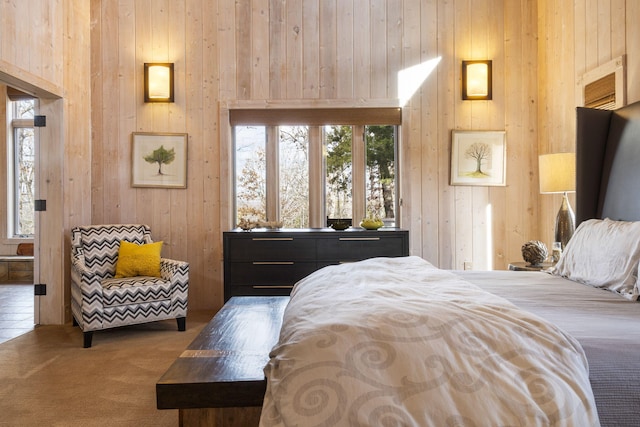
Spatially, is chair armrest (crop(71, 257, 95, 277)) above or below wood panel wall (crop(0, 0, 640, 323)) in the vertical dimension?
below

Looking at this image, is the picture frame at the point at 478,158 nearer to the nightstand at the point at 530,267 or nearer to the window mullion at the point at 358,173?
the window mullion at the point at 358,173

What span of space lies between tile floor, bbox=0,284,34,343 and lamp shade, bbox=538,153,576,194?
4.51 meters

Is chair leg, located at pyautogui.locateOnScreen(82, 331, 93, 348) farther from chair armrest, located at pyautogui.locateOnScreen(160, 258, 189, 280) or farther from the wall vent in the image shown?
the wall vent

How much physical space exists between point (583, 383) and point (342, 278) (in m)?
1.03

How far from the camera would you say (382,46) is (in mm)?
4594

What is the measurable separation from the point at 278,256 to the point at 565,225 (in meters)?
2.42

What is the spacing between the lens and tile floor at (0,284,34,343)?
154 inches

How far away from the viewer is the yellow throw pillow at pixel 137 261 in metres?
3.90

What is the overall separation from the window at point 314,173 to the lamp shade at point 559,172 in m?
1.58

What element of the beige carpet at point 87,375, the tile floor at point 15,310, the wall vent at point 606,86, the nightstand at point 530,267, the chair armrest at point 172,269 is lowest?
the beige carpet at point 87,375

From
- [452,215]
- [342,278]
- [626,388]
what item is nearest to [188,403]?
[342,278]

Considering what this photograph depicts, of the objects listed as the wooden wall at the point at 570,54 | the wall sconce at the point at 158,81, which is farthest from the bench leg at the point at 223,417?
the wall sconce at the point at 158,81

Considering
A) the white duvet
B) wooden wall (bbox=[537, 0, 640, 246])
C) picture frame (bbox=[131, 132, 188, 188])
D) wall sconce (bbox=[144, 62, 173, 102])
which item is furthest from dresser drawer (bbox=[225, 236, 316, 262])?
the white duvet

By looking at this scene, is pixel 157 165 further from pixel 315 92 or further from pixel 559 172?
pixel 559 172
